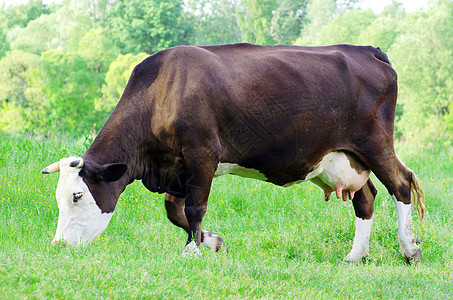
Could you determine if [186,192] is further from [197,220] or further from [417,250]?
[417,250]

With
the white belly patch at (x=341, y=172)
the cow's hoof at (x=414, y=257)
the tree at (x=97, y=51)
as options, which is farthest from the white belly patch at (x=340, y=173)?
the tree at (x=97, y=51)

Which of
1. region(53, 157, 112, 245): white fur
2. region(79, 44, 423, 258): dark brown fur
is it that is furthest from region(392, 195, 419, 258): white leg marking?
region(53, 157, 112, 245): white fur

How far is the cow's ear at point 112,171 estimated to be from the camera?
17.6ft

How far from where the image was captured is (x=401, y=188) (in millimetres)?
6418

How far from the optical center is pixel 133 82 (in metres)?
5.83

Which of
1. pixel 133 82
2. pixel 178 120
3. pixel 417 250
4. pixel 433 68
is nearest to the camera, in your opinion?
pixel 178 120

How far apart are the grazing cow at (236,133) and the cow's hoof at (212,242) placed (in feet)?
0.04

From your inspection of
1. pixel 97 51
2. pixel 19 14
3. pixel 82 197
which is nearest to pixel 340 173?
pixel 82 197

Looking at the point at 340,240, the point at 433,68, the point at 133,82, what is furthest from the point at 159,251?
the point at 433,68

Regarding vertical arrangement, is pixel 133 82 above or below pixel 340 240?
above

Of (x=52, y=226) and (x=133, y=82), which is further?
(x=52, y=226)

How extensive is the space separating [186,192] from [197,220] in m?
0.29

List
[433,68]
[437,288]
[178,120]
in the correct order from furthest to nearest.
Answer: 1. [433,68]
2. [178,120]
3. [437,288]

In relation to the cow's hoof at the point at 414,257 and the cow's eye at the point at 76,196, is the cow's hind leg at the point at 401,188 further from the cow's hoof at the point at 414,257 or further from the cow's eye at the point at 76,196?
the cow's eye at the point at 76,196
